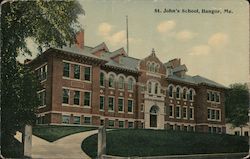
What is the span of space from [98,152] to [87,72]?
168cm

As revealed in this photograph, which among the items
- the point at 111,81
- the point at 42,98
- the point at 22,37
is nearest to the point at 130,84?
the point at 111,81

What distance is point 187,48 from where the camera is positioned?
868 cm

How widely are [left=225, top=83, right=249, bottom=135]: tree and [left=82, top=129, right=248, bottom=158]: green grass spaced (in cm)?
39

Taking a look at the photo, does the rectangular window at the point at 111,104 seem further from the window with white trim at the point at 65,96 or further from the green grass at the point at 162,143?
the window with white trim at the point at 65,96

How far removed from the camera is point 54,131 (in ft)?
26.9

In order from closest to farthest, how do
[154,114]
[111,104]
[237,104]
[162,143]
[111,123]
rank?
[162,143] < [111,123] < [111,104] < [237,104] < [154,114]

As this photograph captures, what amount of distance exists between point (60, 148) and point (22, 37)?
2248 millimetres

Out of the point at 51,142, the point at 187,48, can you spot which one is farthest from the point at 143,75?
the point at 51,142

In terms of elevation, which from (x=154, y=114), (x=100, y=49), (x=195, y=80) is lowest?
(x=154, y=114)

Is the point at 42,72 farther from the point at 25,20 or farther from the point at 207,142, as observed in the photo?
the point at 207,142

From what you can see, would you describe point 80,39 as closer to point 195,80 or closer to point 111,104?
point 111,104

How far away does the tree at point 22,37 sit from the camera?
775 centimetres

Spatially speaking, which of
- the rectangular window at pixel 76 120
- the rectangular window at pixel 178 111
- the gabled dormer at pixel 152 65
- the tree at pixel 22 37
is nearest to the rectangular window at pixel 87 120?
the rectangular window at pixel 76 120

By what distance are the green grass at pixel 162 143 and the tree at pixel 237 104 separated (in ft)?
1.28
